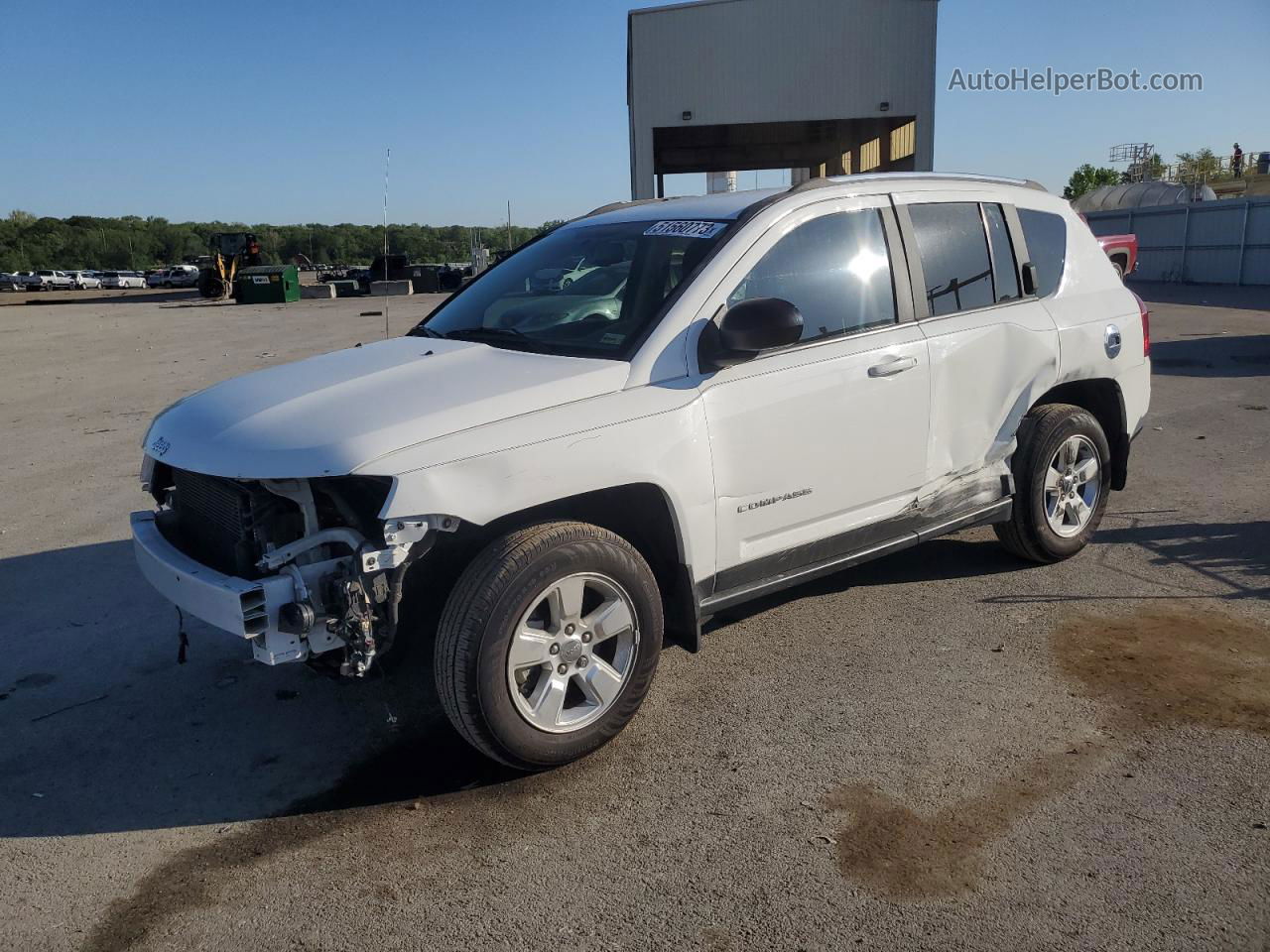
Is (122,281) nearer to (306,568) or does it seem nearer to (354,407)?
(354,407)

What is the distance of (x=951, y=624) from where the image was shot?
4633 mm

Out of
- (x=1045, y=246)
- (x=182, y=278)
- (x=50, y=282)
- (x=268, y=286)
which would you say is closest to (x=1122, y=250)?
(x=1045, y=246)

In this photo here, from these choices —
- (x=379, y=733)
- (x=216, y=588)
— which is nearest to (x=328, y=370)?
(x=216, y=588)

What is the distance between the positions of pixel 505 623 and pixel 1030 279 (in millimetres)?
3306

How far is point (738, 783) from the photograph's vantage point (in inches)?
133

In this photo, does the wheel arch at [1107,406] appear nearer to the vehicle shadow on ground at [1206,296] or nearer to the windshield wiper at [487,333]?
the windshield wiper at [487,333]

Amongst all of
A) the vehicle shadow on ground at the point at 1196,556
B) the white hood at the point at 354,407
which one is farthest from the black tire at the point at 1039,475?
the white hood at the point at 354,407

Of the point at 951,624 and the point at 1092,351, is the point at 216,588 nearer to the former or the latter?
the point at 951,624

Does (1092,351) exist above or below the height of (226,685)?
above

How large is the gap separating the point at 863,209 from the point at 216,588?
2965 mm

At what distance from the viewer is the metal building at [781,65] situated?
2859cm

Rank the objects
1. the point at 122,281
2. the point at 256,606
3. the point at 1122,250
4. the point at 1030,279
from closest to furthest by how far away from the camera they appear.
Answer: the point at 256,606, the point at 1030,279, the point at 1122,250, the point at 122,281

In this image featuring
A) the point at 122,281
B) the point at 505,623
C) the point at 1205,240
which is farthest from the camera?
the point at 122,281

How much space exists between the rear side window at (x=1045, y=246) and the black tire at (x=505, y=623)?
2.88m
